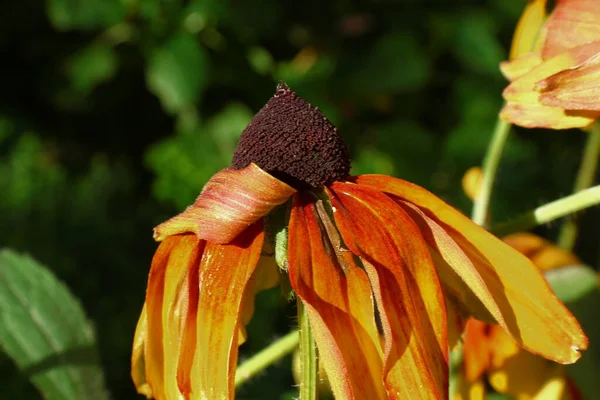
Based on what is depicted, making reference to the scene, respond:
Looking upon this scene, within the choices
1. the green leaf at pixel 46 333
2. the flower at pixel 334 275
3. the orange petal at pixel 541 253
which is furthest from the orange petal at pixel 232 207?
the orange petal at pixel 541 253

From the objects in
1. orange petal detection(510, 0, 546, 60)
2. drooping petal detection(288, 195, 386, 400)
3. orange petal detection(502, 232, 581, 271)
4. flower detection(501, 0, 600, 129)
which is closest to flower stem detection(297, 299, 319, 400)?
drooping petal detection(288, 195, 386, 400)

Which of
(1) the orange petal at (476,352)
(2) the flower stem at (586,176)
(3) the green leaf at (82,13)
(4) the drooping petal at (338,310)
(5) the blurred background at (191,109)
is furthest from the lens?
(5) the blurred background at (191,109)

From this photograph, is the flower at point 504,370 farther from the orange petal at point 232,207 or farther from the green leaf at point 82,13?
the green leaf at point 82,13

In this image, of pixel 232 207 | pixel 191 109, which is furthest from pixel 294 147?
pixel 191 109

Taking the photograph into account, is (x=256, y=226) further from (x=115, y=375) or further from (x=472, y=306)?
(x=115, y=375)

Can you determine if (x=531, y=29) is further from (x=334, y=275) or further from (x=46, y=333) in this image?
(x=46, y=333)

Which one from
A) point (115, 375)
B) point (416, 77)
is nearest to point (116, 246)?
point (115, 375)
